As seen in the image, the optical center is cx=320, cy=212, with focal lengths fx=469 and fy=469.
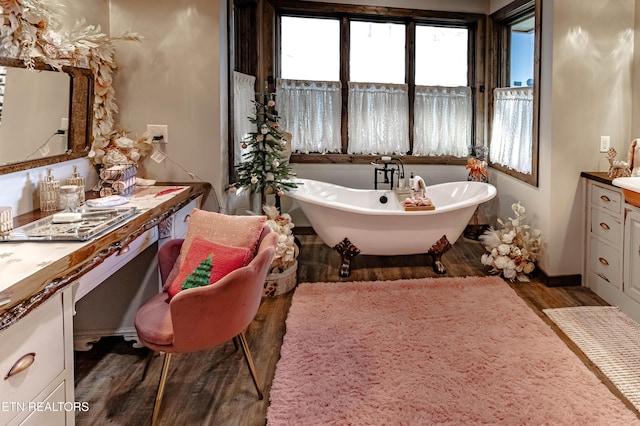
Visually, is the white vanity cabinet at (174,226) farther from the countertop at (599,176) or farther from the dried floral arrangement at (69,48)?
the countertop at (599,176)

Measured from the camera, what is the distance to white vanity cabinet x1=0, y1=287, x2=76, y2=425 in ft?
3.85

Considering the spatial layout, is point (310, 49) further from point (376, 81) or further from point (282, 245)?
point (282, 245)

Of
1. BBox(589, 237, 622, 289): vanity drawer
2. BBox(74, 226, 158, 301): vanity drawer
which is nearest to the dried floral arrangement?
BBox(74, 226, 158, 301): vanity drawer

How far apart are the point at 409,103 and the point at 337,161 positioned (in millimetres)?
1020

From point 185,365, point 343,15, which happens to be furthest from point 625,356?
point 343,15

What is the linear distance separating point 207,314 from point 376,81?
3.96m

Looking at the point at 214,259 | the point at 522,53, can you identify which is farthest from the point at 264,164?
the point at 522,53

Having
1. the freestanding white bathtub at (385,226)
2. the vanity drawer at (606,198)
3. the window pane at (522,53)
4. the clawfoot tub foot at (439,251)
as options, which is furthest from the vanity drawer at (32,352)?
the window pane at (522,53)

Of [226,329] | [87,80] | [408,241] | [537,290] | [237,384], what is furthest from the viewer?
[408,241]

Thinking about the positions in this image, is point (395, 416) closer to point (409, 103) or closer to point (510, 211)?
point (510, 211)

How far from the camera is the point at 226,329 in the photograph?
1879 mm

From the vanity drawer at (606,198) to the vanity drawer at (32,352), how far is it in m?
3.37

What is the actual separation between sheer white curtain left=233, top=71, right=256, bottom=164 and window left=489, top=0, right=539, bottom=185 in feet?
7.97

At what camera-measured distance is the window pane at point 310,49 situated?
499cm
